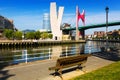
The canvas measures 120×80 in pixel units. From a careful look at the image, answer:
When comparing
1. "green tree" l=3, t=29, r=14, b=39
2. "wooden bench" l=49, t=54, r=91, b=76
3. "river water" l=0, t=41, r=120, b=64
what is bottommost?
"river water" l=0, t=41, r=120, b=64

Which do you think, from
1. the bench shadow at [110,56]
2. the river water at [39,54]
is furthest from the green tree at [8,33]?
the bench shadow at [110,56]

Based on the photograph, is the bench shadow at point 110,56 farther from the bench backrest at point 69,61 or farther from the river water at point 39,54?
the bench backrest at point 69,61

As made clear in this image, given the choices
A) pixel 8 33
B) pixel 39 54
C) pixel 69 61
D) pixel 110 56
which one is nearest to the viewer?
pixel 69 61

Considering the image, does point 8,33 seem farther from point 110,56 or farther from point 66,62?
point 66,62

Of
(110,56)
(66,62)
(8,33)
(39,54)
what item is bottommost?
(39,54)

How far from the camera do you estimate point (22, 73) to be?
927cm

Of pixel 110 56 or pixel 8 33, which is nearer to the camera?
pixel 110 56

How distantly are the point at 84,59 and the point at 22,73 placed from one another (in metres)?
3.17

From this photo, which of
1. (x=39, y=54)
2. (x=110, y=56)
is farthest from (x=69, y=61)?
(x=39, y=54)

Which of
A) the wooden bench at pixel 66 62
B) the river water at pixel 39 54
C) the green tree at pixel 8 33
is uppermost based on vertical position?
the green tree at pixel 8 33

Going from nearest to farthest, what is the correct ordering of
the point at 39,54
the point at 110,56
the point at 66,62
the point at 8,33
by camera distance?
the point at 66,62 → the point at 110,56 → the point at 39,54 → the point at 8,33

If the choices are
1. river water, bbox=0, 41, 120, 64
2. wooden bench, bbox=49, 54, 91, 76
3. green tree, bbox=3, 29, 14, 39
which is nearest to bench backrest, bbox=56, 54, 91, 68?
wooden bench, bbox=49, 54, 91, 76

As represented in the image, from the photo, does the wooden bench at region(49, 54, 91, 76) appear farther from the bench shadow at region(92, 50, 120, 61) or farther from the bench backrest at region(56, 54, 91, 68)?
the bench shadow at region(92, 50, 120, 61)

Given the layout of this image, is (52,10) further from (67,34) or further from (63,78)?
(63,78)
